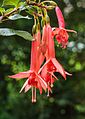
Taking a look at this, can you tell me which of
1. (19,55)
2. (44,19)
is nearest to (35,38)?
(44,19)

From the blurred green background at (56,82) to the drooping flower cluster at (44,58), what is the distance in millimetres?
3247

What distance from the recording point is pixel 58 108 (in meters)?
5.09

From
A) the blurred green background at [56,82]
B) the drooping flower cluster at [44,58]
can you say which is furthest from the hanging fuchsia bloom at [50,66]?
the blurred green background at [56,82]

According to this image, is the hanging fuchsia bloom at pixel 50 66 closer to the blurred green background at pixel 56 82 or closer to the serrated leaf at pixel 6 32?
the serrated leaf at pixel 6 32

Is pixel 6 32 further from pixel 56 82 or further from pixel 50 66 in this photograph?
pixel 56 82

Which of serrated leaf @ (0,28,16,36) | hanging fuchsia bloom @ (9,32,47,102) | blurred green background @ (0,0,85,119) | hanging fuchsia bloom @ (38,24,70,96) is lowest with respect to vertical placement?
blurred green background @ (0,0,85,119)

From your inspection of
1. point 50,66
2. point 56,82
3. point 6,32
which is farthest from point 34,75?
point 56,82

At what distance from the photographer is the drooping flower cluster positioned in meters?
1.04

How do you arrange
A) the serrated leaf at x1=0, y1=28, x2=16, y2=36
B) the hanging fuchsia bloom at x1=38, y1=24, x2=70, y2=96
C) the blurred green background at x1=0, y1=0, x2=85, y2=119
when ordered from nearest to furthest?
the hanging fuchsia bloom at x1=38, y1=24, x2=70, y2=96 → the serrated leaf at x1=0, y1=28, x2=16, y2=36 → the blurred green background at x1=0, y1=0, x2=85, y2=119

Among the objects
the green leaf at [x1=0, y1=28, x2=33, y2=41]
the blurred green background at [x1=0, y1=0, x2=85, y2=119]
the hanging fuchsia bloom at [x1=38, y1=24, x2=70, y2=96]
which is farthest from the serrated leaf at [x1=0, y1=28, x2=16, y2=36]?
the blurred green background at [x1=0, y1=0, x2=85, y2=119]

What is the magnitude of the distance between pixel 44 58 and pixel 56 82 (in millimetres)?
3748

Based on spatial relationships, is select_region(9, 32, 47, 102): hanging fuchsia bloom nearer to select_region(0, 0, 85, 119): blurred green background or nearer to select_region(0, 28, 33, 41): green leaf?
select_region(0, 28, 33, 41): green leaf

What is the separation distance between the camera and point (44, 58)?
111cm

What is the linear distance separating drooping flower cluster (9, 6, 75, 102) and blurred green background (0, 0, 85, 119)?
3247mm
